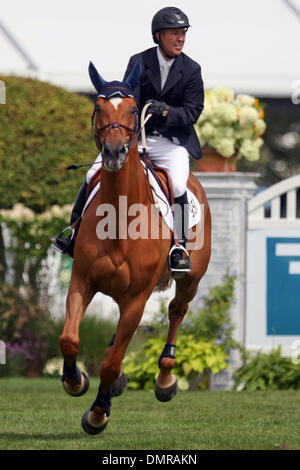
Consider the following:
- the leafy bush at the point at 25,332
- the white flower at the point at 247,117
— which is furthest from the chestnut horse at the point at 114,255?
the leafy bush at the point at 25,332

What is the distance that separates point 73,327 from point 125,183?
931 millimetres

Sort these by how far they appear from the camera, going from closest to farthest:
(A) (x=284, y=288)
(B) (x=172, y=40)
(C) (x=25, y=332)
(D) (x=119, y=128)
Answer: (D) (x=119, y=128), (B) (x=172, y=40), (A) (x=284, y=288), (C) (x=25, y=332)

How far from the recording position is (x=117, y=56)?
1603 centimetres

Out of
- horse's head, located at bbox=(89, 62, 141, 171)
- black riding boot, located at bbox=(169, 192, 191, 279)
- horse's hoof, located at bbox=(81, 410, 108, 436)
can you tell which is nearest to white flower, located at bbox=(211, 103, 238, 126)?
black riding boot, located at bbox=(169, 192, 191, 279)

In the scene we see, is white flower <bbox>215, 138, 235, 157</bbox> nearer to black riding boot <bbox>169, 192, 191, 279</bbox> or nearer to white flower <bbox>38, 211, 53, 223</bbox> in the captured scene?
white flower <bbox>38, 211, 53, 223</bbox>

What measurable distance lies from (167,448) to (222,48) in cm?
1129

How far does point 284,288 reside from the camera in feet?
33.2

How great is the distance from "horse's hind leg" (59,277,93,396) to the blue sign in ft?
13.7

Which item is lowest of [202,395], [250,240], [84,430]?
[202,395]

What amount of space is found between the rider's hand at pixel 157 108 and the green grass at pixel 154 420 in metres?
2.13

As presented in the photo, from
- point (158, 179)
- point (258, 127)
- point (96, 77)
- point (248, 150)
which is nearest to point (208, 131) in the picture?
point (248, 150)

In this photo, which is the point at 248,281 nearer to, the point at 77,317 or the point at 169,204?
the point at 169,204

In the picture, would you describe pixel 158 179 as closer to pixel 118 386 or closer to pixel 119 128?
pixel 119 128
